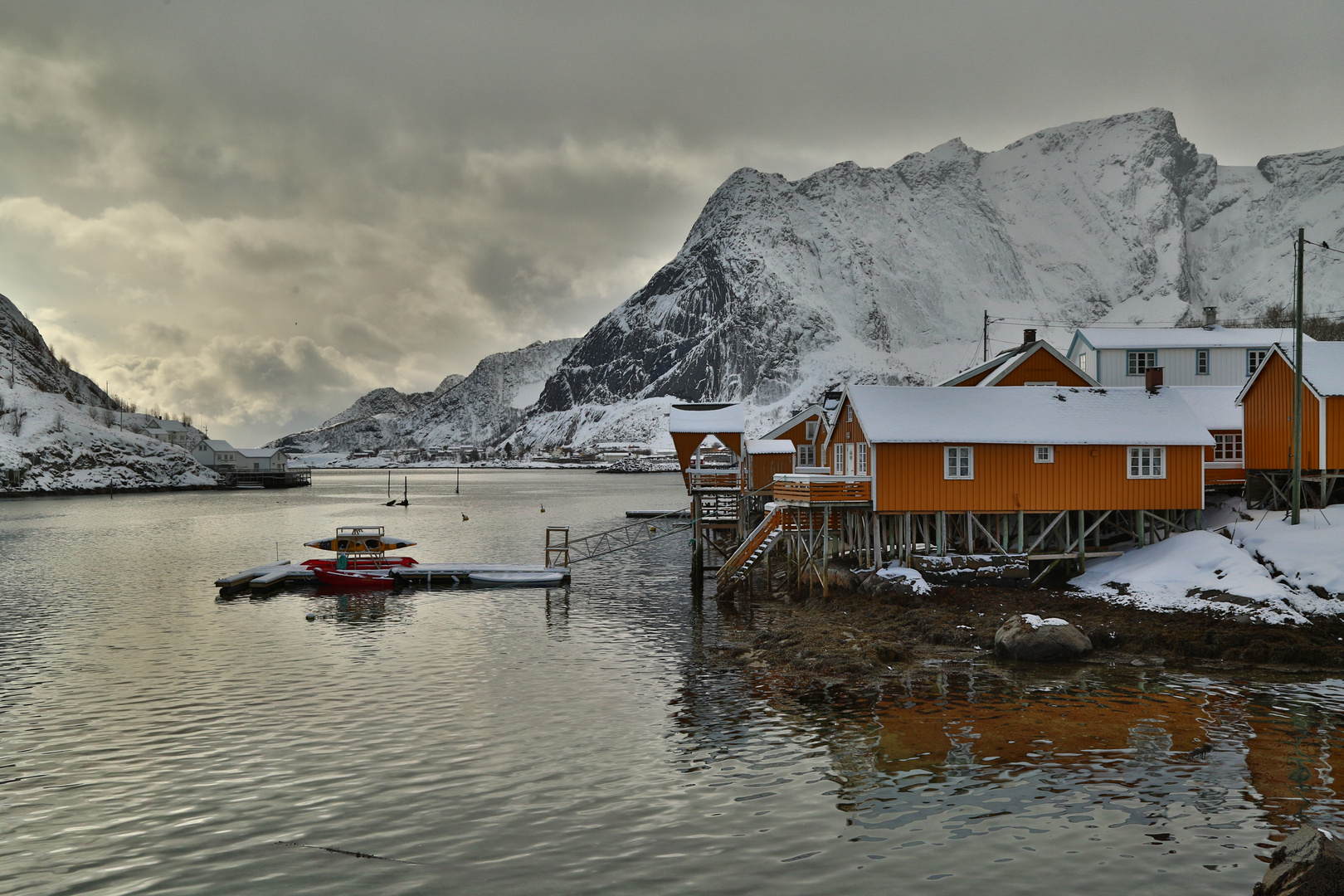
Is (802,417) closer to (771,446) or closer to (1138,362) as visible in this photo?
(771,446)

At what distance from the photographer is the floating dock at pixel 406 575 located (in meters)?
46.2

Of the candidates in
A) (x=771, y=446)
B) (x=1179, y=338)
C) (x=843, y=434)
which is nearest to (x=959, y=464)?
(x=843, y=434)

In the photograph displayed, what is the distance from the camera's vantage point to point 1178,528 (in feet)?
125

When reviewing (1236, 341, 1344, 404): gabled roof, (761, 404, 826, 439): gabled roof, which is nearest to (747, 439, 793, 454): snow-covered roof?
(761, 404, 826, 439): gabled roof

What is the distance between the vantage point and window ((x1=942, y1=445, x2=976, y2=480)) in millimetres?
37000

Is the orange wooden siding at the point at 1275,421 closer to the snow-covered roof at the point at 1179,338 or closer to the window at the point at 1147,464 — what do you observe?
the window at the point at 1147,464

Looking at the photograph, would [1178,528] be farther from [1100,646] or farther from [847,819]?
[847,819]

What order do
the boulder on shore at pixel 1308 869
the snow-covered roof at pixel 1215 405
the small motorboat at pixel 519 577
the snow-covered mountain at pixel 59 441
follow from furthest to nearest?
the snow-covered mountain at pixel 59 441
the small motorboat at pixel 519 577
the snow-covered roof at pixel 1215 405
the boulder on shore at pixel 1308 869

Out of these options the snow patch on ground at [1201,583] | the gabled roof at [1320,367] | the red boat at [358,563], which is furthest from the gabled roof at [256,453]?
the gabled roof at [1320,367]

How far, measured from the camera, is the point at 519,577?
156ft

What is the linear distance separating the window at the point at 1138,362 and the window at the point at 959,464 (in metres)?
20.4

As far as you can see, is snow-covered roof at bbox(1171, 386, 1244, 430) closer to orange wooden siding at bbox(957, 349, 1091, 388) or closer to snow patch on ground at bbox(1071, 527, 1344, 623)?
orange wooden siding at bbox(957, 349, 1091, 388)

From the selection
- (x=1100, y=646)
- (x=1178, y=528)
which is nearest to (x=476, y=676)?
(x=1100, y=646)

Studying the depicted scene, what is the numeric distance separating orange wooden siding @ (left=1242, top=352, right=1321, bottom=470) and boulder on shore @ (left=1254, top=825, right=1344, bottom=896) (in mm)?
30938
